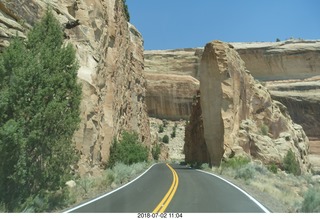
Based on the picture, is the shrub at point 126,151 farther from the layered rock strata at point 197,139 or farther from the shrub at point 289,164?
the shrub at point 289,164

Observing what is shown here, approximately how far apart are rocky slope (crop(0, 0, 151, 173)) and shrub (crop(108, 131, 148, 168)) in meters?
0.76

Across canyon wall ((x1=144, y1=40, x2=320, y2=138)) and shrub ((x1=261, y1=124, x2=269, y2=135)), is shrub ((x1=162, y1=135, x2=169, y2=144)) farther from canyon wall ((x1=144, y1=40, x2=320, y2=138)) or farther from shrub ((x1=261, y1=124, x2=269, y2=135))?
shrub ((x1=261, y1=124, x2=269, y2=135))

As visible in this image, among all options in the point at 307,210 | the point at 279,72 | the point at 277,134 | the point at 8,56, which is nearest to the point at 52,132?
the point at 8,56

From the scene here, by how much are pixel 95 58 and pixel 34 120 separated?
1779cm

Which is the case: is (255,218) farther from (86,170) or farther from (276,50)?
(276,50)

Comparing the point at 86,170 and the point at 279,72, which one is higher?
the point at 279,72

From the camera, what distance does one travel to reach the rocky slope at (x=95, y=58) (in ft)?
75.0

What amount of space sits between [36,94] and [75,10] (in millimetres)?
18346

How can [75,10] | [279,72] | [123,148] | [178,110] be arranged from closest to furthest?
[75,10] → [123,148] → [178,110] → [279,72]

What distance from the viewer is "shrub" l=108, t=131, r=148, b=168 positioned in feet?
120

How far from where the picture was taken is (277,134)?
53312 millimetres

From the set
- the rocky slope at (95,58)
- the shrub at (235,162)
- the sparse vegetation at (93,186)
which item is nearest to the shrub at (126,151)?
the rocky slope at (95,58)

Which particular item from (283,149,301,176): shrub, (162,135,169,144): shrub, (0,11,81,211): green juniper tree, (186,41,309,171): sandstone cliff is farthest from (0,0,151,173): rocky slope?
(162,135,169,144): shrub

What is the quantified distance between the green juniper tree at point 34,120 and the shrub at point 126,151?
19.5 m
